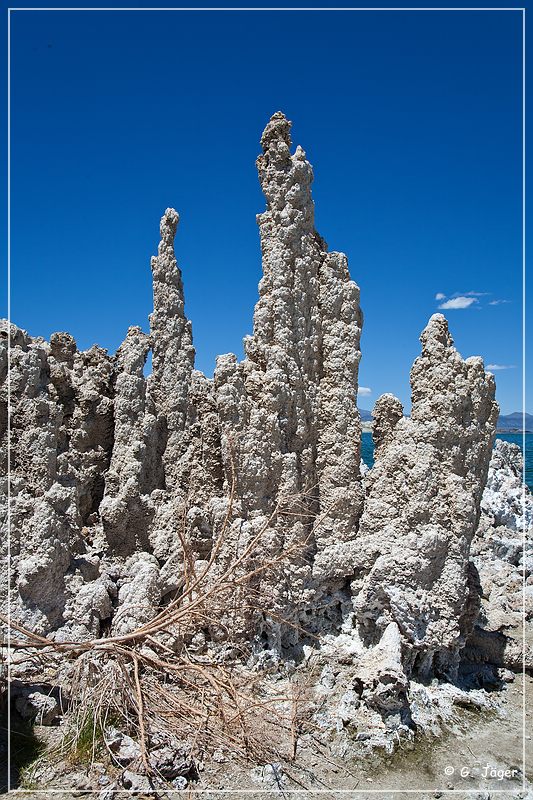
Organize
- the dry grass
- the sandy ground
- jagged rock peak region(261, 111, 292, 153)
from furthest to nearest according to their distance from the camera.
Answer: jagged rock peak region(261, 111, 292, 153) → the dry grass → the sandy ground

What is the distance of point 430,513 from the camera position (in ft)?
21.2

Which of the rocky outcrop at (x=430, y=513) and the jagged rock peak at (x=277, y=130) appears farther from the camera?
the jagged rock peak at (x=277, y=130)

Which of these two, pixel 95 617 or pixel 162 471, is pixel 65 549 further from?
pixel 162 471

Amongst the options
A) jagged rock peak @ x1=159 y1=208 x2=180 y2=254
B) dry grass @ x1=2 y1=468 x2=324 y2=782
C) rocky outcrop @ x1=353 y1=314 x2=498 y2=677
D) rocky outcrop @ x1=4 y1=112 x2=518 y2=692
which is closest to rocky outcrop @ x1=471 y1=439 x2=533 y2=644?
rocky outcrop @ x1=353 y1=314 x2=498 y2=677

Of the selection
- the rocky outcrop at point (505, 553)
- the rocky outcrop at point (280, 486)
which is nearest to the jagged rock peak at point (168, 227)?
the rocky outcrop at point (280, 486)

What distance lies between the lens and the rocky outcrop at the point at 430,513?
625 centimetres

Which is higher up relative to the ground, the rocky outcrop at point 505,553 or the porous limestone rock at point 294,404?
the porous limestone rock at point 294,404

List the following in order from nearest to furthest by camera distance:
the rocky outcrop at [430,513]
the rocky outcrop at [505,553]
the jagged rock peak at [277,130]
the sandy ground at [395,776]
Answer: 1. the sandy ground at [395,776]
2. the rocky outcrop at [430,513]
3. the jagged rock peak at [277,130]
4. the rocky outcrop at [505,553]

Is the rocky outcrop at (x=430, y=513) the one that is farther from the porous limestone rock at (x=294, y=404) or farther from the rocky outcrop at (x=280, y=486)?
the porous limestone rock at (x=294, y=404)

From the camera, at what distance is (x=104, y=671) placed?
17.5 feet

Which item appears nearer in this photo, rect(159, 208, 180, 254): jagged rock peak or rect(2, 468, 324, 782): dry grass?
rect(2, 468, 324, 782): dry grass

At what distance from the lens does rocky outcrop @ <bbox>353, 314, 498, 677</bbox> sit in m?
6.25

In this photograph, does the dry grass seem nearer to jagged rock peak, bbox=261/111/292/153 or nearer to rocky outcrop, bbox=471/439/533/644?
rocky outcrop, bbox=471/439/533/644

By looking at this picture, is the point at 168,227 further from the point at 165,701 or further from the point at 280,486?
the point at 165,701
